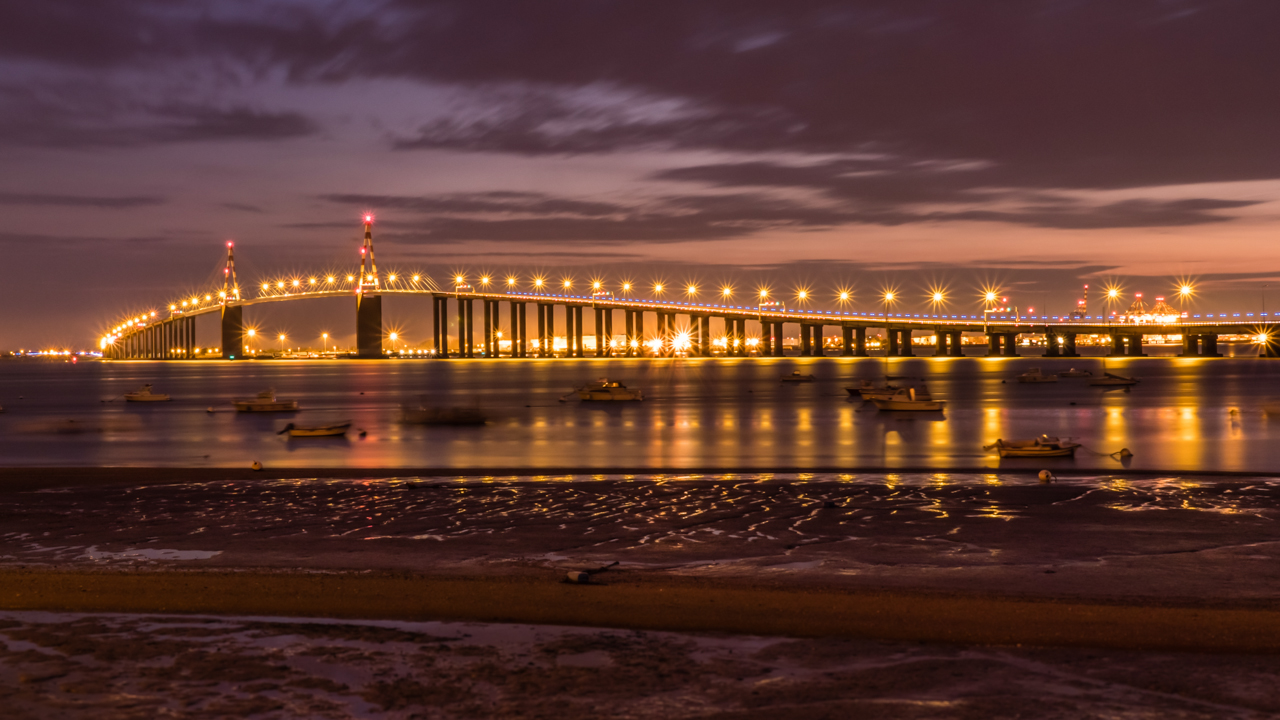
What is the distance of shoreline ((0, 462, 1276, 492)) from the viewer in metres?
19.7

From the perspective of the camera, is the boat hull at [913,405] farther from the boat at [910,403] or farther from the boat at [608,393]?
the boat at [608,393]

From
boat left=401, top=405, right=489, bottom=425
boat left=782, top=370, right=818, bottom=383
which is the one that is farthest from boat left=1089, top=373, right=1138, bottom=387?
boat left=401, top=405, right=489, bottom=425

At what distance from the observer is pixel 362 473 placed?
2155 centimetres

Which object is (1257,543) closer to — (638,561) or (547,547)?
(638,561)

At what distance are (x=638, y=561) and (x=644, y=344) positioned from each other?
590 ft

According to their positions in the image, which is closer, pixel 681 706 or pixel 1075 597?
pixel 681 706

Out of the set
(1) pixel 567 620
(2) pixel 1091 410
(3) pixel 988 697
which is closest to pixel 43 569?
(1) pixel 567 620

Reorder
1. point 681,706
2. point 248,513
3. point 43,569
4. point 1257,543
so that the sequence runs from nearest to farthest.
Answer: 1. point 681,706
2. point 43,569
3. point 1257,543
4. point 248,513

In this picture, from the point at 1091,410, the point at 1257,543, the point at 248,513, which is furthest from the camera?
the point at 1091,410

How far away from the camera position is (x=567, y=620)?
26.9 ft

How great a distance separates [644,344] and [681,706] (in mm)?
184605

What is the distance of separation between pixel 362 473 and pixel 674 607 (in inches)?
561

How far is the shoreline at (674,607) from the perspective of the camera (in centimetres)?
762

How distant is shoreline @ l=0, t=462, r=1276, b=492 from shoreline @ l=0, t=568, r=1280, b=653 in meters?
10.5
